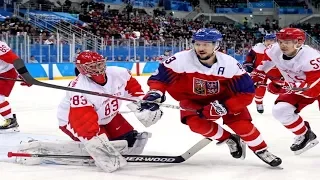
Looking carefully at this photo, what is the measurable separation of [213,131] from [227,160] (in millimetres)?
271

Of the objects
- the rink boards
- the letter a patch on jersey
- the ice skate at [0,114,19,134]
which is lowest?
the rink boards

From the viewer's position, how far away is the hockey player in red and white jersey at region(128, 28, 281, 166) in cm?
299

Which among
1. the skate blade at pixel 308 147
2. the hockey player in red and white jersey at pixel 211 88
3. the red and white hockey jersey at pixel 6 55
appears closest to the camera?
the hockey player in red and white jersey at pixel 211 88

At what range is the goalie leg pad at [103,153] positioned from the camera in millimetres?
2955

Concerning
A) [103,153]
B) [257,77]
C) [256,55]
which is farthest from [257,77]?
[103,153]

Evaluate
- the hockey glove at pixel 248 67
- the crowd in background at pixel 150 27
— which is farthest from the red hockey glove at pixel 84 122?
the crowd in background at pixel 150 27

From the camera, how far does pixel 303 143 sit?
3600 millimetres

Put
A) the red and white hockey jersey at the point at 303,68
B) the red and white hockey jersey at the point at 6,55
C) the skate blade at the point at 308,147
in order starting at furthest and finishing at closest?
1. the red and white hockey jersey at the point at 6,55
2. the skate blade at the point at 308,147
3. the red and white hockey jersey at the point at 303,68

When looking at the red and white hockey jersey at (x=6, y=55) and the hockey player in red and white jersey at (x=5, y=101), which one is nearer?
the red and white hockey jersey at (x=6, y=55)

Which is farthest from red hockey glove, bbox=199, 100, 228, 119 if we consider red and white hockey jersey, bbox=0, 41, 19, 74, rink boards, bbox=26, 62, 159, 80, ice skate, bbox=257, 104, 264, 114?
rink boards, bbox=26, 62, 159, 80

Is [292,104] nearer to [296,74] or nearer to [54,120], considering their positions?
[296,74]

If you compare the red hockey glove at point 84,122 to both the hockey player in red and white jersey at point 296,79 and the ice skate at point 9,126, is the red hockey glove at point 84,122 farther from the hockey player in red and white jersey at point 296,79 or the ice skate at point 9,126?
the ice skate at point 9,126

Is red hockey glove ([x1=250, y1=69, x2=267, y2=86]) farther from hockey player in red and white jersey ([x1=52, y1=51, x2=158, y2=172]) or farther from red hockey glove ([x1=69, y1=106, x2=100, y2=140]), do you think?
red hockey glove ([x1=69, y1=106, x2=100, y2=140])

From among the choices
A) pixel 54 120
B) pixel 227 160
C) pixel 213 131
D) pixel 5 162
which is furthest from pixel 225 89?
pixel 54 120
